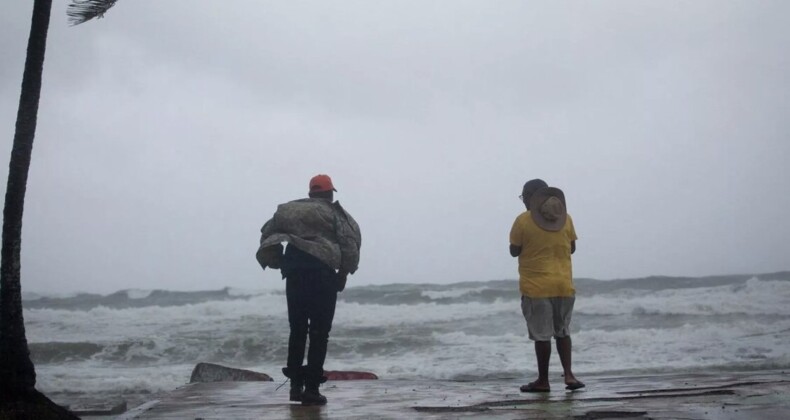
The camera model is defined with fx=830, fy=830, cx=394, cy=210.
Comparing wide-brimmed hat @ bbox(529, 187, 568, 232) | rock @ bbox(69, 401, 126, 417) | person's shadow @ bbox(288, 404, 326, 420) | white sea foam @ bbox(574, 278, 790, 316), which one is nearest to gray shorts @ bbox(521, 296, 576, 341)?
wide-brimmed hat @ bbox(529, 187, 568, 232)

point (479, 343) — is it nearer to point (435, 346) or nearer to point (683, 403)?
point (435, 346)

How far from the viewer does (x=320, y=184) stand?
7195 mm

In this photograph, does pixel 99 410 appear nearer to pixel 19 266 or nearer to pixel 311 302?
pixel 311 302

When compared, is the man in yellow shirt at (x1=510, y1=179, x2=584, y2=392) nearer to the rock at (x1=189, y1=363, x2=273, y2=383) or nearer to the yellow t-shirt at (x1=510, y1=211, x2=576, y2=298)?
the yellow t-shirt at (x1=510, y1=211, x2=576, y2=298)

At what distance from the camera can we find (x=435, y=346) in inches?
834

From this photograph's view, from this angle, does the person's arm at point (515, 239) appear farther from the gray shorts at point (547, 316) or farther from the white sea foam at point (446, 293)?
the white sea foam at point (446, 293)

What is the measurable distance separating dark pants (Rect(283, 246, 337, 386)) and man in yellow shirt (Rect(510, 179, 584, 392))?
1821mm

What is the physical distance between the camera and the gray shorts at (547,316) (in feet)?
24.4

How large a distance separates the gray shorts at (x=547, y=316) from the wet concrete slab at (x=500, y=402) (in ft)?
1.79

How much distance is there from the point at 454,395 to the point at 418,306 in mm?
26049

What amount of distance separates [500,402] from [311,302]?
1.75m

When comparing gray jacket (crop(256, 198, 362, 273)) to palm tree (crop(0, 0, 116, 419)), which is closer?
palm tree (crop(0, 0, 116, 419))

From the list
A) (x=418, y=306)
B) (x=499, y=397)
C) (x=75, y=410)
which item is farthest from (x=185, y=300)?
(x=499, y=397)

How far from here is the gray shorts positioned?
7438 mm
